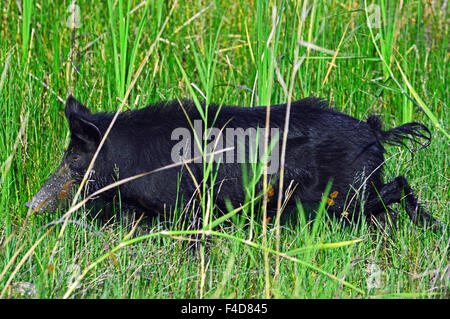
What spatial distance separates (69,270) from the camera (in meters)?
3.20

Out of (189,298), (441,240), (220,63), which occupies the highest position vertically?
(220,63)

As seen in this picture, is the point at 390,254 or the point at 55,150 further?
the point at 55,150

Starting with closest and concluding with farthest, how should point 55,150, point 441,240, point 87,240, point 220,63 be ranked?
1. point 441,240
2. point 87,240
3. point 55,150
4. point 220,63

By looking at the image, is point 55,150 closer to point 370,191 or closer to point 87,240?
point 87,240

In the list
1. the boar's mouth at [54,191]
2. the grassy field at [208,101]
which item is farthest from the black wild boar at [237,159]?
the grassy field at [208,101]

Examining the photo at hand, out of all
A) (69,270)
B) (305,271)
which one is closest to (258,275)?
(305,271)

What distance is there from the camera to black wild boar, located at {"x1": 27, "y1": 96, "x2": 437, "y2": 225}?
12.6 ft

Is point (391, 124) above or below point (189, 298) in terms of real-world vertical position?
above

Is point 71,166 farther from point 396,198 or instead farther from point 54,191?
point 396,198

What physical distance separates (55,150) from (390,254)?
8.48 feet

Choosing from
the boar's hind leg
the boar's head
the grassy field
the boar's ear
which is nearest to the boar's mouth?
the boar's head

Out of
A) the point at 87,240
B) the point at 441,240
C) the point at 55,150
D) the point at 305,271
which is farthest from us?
the point at 55,150

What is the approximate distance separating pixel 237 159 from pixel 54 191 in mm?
1222

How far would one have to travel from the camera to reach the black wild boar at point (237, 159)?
12.6 ft
